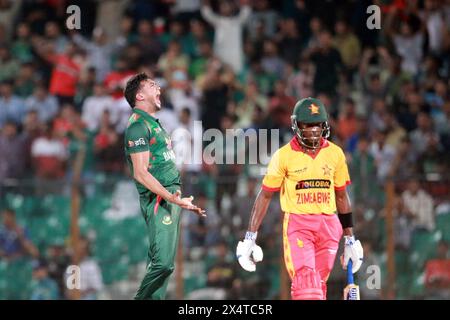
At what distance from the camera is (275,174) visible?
35.9 feet

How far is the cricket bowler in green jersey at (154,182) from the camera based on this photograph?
432 inches

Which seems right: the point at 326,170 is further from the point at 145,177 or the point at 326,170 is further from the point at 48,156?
the point at 48,156

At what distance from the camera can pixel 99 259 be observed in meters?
15.8

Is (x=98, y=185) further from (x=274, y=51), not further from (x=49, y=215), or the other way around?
(x=274, y=51)

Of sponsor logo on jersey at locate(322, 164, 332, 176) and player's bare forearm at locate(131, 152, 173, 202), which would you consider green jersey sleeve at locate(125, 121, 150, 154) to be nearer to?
player's bare forearm at locate(131, 152, 173, 202)

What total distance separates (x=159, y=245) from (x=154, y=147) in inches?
40.6

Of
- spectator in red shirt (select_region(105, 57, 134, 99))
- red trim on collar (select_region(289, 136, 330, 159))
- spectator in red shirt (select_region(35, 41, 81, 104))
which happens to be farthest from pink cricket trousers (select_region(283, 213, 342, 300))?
spectator in red shirt (select_region(35, 41, 81, 104))

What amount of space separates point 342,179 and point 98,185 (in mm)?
5625

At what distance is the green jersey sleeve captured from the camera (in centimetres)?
1102

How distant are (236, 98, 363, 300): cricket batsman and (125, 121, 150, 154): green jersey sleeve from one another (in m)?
1.30

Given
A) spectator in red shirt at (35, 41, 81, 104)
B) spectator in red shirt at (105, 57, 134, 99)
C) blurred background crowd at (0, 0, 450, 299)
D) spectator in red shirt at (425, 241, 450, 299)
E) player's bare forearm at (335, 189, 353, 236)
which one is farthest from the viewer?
spectator in red shirt at (35, 41, 81, 104)

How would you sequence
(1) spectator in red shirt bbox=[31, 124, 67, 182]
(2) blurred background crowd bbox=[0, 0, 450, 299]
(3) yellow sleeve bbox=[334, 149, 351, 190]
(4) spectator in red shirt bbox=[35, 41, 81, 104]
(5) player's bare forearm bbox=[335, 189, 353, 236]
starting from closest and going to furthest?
(3) yellow sleeve bbox=[334, 149, 351, 190], (5) player's bare forearm bbox=[335, 189, 353, 236], (2) blurred background crowd bbox=[0, 0, 450, 299], (1) spectator in red shirt bbox=[31, 124, 67, 182], (4) spectator in red shirt bbox=[35, 41, 81, 104]

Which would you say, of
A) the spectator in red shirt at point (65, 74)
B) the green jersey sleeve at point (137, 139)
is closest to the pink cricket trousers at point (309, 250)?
the green jersey sleeve at point (137, 139)

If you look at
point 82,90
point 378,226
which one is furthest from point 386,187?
point 82,90
